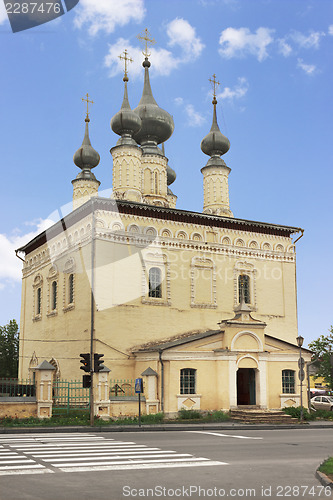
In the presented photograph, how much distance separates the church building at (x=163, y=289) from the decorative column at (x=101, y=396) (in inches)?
77.8

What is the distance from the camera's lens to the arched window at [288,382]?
92.7ft

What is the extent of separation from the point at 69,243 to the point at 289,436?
16.2 metres

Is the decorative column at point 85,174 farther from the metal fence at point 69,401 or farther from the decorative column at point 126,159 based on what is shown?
the metal fence at point 69,401

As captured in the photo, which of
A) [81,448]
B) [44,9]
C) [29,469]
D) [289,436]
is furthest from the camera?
[289,436]

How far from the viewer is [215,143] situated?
35844mm

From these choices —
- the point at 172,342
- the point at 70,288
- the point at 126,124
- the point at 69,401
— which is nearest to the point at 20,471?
the point at 69,401

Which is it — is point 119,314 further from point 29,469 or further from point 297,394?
point 29,469

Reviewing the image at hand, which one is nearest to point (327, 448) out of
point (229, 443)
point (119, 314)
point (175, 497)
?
point (229, 443)

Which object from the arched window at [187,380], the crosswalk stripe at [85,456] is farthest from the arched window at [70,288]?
the crosswalk stripe at [85,456]

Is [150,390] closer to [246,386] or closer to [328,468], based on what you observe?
[246,386]

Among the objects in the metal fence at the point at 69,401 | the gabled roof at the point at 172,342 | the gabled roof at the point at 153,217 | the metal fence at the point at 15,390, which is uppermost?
the gabled roof at the point at 153,217

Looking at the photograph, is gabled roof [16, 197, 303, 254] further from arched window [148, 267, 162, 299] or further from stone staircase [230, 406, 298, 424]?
stone staircase [230, 406, 298, 424]

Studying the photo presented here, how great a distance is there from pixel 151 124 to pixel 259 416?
57.6 feet

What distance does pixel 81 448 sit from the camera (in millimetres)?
14219
